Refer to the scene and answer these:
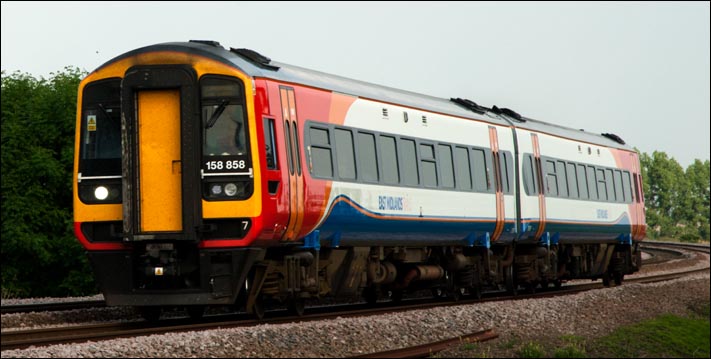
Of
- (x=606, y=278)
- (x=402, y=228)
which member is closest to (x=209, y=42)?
(x=402, y=228)

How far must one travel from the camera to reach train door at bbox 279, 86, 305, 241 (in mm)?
14180

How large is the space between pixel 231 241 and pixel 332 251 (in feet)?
8.17

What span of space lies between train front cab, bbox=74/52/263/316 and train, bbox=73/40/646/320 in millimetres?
17

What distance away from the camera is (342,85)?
53.5 ft

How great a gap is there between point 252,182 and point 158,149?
126 centimetres

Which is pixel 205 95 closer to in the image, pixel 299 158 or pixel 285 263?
pixel 299 158

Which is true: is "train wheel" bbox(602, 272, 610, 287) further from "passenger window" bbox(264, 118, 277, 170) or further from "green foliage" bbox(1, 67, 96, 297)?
"passenger window" bbox(264, 118, 277, 170)

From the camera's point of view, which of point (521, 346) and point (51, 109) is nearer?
point (521, 346)

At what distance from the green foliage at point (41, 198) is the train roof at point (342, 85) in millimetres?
13458

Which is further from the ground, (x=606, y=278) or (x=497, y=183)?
(x=497, y=183)

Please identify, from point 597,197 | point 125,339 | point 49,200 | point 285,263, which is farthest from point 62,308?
point 49,200

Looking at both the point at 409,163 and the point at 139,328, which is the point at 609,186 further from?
the point at 139,328

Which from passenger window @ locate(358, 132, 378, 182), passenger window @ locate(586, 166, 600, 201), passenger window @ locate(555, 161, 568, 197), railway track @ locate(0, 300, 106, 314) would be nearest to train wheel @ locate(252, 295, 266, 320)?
passenger window @ locate(358, 132, 378, 182)

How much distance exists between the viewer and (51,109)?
33.9 meters
